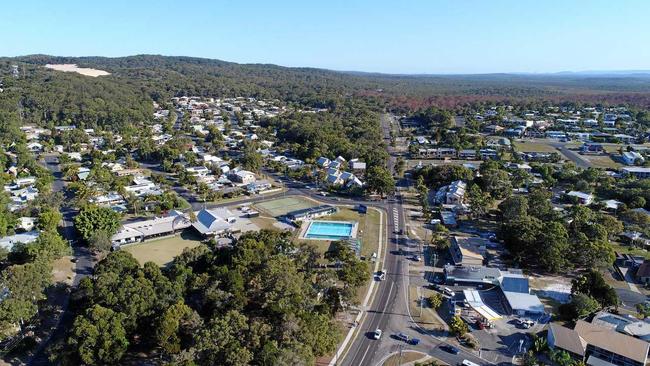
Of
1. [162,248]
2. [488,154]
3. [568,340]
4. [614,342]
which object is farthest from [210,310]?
[488,154]

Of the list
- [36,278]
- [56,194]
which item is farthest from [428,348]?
[56,194]

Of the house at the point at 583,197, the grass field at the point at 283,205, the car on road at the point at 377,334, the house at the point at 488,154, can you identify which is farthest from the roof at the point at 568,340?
the house at the point at 488,154

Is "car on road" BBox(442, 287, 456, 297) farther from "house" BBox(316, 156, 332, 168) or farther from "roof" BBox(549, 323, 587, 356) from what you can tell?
"house" BBox(316, 156, 332, 168)

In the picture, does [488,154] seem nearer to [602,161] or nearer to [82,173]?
[602,161]

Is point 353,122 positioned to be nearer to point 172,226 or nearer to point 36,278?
point 172,226

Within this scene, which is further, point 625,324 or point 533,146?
point 533,146

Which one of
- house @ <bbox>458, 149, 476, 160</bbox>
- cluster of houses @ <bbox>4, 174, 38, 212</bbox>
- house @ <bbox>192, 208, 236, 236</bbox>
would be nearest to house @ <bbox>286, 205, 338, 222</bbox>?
house @ <bbox>192, 208, 236, 236</bbox>

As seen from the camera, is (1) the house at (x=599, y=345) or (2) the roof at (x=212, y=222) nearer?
(1) the house at (x=599, y=345)

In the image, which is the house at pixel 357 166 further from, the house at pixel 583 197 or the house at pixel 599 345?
the house at pixel 599 345
